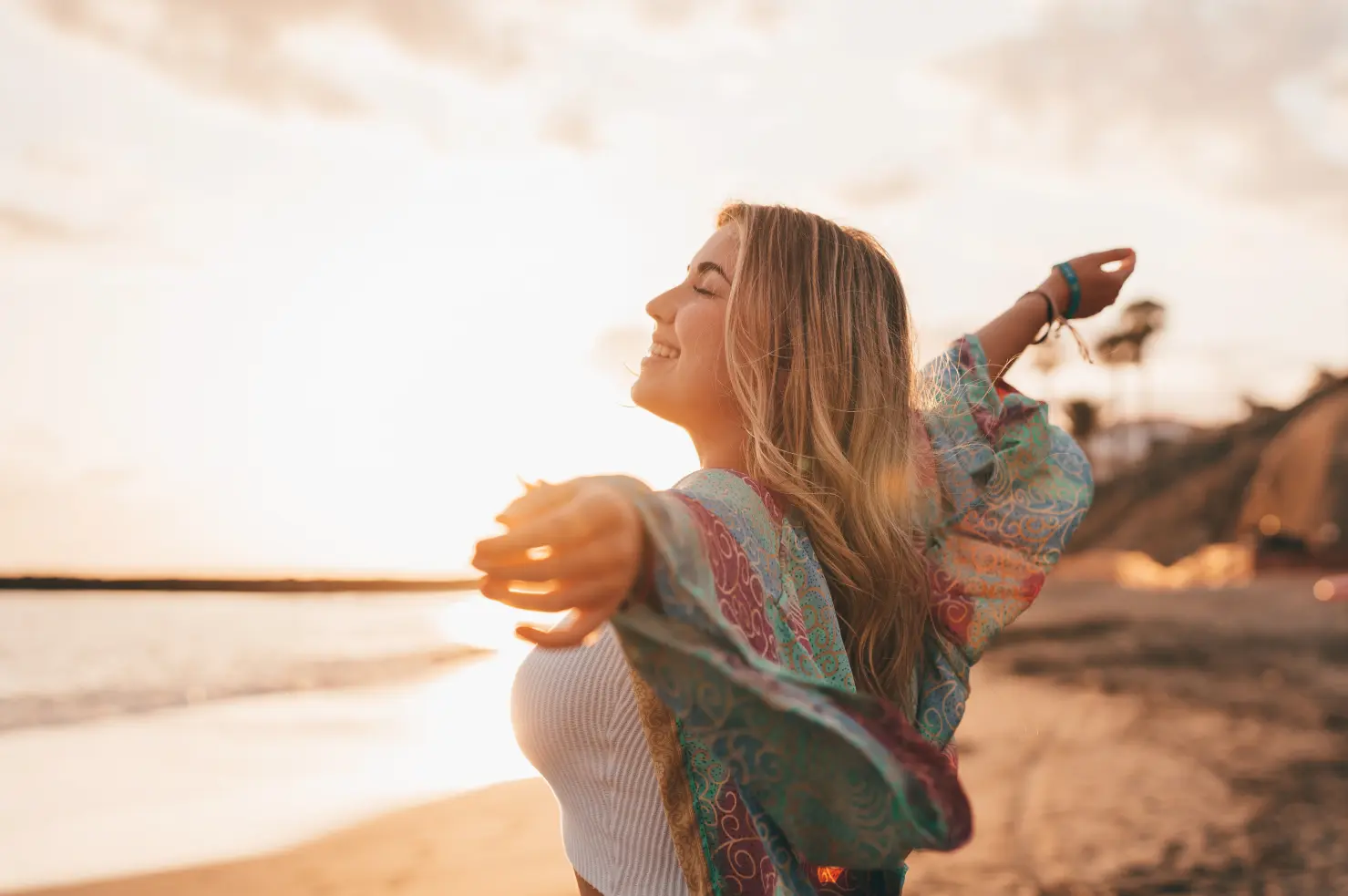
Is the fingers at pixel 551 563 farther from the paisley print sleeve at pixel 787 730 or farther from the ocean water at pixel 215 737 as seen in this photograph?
the ocean water at pixel 215 737

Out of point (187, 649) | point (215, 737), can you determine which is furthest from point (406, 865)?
point (187, 649)

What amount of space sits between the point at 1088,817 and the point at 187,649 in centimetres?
1464

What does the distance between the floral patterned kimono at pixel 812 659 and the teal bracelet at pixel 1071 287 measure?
0.34 m

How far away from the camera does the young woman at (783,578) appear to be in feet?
3.84

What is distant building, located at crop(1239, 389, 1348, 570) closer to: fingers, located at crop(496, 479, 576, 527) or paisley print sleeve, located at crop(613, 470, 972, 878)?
paisley print sleeve, located at crop(613, 470, 972, 878)

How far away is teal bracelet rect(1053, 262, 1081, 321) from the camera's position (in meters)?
2.54

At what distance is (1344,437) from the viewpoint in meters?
31.7

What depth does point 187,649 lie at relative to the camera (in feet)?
52.6

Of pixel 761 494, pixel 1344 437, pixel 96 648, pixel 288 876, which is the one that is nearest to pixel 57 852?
pixel 288 876

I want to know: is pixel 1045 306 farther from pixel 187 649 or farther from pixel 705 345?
pixel 187 649

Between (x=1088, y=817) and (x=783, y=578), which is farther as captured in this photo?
(x=1088, y=817)

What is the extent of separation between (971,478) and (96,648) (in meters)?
16.9

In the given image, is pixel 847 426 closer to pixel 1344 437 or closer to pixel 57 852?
pixel 57 852

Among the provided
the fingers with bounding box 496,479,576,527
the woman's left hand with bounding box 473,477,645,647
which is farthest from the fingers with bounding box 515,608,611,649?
the fingers with bounding box 496,479,576,527
